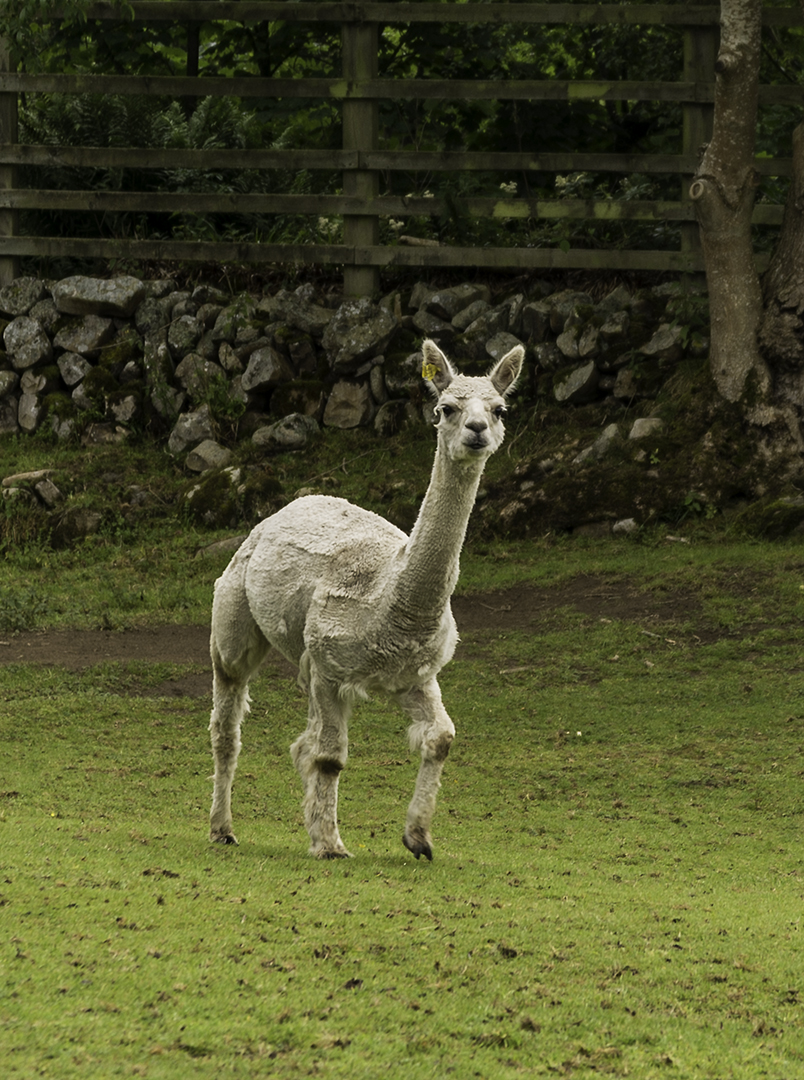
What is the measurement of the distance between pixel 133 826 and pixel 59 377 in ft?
34.2

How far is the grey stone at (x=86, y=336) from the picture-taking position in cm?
1605

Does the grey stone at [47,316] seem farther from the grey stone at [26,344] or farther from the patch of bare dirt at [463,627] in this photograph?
the patch of bare dirt at [463,627]

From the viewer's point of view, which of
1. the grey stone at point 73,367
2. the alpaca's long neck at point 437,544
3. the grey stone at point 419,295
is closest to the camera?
the alpaca's long neck at point 437,544

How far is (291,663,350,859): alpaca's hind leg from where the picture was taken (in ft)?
20.2

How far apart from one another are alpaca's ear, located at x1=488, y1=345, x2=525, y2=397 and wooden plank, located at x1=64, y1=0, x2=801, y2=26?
32.3 ft

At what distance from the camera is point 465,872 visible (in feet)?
19.6

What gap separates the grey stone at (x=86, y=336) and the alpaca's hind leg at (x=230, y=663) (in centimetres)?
973

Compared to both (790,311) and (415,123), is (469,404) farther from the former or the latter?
(415,123)

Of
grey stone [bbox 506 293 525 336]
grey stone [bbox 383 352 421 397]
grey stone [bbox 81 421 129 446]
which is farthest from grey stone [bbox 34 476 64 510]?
grey stone [bbox 506 293 525 336]

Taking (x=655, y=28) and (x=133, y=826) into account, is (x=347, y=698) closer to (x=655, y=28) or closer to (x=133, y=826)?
(x=133, y=826)

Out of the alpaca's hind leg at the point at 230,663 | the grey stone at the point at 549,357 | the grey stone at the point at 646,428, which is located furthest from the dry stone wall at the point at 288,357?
the alpaca's hind leg at the point at 230,663

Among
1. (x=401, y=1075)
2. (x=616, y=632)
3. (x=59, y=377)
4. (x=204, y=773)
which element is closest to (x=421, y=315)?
(x=59, y=377)

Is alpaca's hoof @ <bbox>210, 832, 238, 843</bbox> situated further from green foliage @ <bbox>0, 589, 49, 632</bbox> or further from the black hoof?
green foliage @ <bbox>0, 589, 49, 632</bbox>

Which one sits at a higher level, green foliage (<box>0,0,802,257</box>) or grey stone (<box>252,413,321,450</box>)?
green foliage (<box>0,0,802,257</box>)
